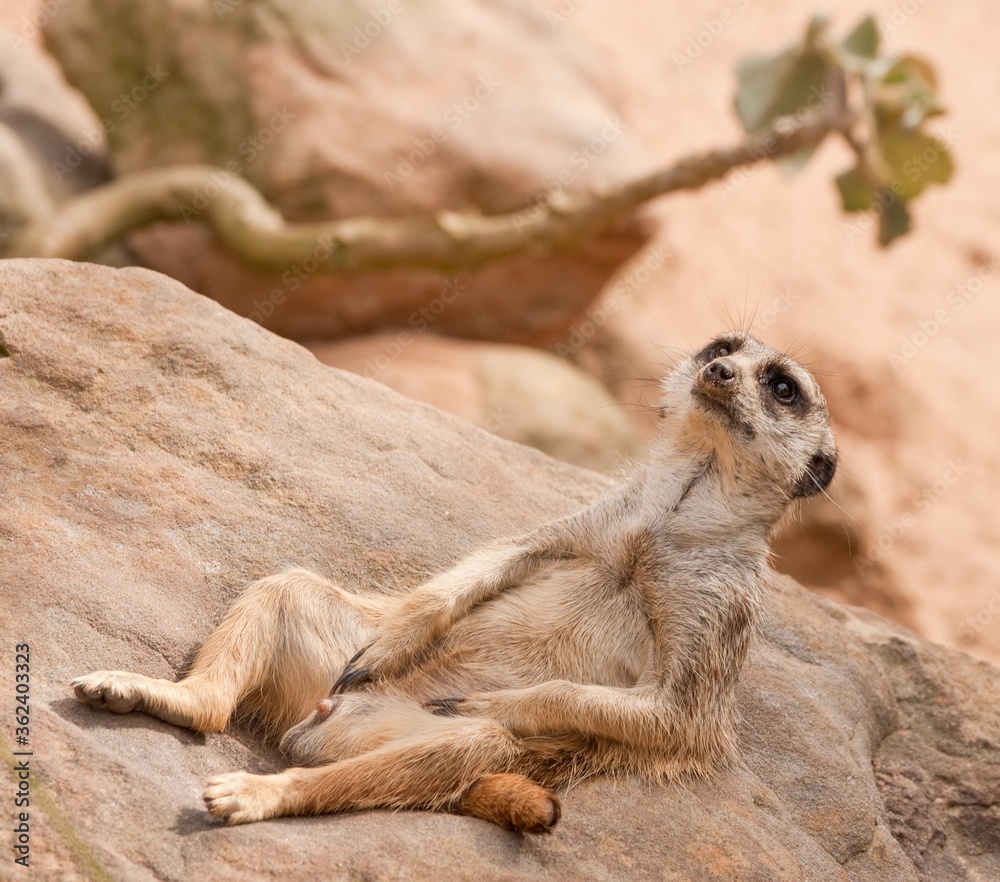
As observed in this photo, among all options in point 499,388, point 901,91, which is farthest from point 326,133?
point 901,91

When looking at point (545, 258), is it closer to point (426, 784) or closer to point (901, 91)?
point (901, 91)

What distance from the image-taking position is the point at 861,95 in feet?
28.0

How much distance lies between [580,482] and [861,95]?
5.14m

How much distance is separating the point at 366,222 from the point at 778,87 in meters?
3.40

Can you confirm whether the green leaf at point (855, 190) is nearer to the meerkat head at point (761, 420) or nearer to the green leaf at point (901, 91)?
the green leaf at point (901, 91)

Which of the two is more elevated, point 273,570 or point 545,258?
point 545,258

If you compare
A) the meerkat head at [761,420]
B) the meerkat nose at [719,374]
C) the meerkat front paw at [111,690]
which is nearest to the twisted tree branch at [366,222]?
the meerkat head at [761,420]

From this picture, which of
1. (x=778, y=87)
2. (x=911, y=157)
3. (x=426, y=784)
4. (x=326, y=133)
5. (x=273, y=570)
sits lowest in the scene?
(x=426, y=784)

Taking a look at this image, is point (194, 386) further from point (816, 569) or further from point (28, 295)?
point (816, 569)

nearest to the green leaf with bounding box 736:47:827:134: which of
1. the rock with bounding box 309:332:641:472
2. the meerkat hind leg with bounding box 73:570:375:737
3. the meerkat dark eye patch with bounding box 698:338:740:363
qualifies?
the rock with bounding box 309:332:641:472

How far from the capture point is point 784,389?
385cm

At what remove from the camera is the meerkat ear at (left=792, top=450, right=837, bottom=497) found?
379cm

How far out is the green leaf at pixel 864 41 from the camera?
8.38 metres

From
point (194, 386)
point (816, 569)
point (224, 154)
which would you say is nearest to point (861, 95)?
point (816, 569)
